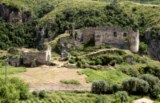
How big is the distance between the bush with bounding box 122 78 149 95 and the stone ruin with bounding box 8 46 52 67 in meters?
18.5

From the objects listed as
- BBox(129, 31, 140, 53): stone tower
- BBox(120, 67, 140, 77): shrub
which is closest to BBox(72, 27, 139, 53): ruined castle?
BBox(129, 31, 140, 53): stone tower

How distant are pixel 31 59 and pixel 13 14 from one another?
88.2m

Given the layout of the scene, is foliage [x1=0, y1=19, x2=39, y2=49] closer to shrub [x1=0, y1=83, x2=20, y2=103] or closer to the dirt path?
the dirt path

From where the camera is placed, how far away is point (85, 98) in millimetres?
74188

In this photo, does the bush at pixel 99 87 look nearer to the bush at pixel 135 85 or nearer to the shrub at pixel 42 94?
the bush at pixel 135 85

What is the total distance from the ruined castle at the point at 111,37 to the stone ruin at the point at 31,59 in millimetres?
14978

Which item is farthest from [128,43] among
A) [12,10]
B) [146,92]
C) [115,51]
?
[12,10]

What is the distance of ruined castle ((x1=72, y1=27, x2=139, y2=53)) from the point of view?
104m

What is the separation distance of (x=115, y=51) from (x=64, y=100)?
3088 cm

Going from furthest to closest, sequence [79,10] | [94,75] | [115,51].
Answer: [79,10], [115,51], [94,75]

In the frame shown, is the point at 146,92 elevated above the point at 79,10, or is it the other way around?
the point at 79,10

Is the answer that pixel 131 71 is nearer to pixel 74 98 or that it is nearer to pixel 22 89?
pixel 74 98

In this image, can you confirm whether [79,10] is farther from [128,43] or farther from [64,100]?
[64,100]

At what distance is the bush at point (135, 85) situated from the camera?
79.0 metres
